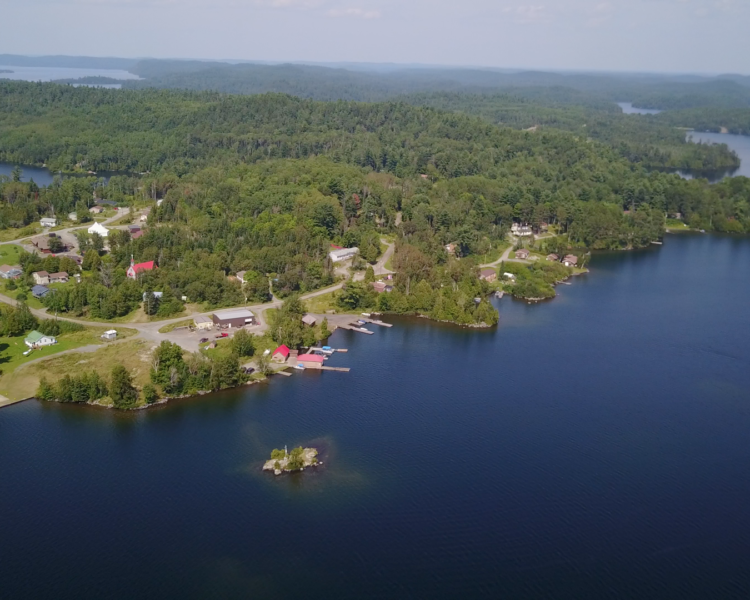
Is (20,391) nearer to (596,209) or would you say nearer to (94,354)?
(94,354)

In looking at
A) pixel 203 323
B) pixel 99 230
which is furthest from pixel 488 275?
pixel 99 230

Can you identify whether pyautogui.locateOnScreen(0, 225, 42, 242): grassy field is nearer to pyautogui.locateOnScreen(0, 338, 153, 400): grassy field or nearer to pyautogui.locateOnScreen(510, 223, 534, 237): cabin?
pyautogui.locateOnScreen(0, 338, 153, 400): grassy field

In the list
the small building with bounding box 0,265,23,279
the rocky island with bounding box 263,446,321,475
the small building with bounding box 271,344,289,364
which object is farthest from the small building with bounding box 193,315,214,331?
the small building with bounding box 0,265,23,279

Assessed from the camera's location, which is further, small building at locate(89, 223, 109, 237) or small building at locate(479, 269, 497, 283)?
small building at locate(89, 223, 109, 237)

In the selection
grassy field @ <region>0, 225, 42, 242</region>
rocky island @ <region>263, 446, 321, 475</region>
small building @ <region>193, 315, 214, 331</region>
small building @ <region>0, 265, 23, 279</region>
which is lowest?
rocky island @ <region>263, 446, 321, 475</region>

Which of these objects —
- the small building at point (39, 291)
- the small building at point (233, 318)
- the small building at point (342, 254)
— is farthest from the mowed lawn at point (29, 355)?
the small building at point (342, 254)

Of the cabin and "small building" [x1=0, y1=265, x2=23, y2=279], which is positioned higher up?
the cabin

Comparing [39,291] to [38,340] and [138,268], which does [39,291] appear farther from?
[38,340]

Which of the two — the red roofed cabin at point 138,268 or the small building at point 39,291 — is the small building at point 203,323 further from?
the small building at point 39,291
